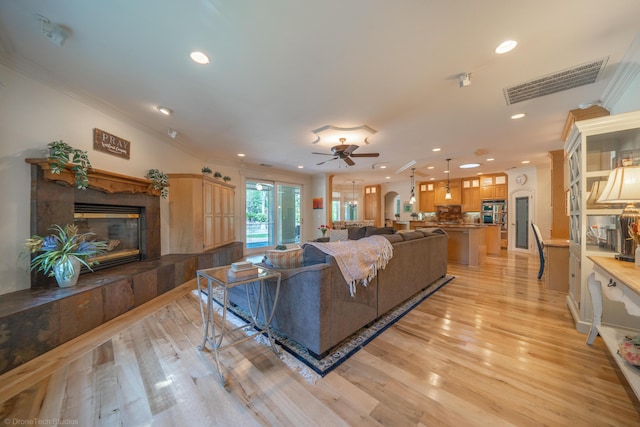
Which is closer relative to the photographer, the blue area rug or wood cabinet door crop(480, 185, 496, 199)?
the blue area rug

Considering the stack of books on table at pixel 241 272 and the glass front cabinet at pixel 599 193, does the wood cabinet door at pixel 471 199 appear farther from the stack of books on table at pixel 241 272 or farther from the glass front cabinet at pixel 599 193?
the stack of books on table at pixel 241 272

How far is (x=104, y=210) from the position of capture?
321 cm

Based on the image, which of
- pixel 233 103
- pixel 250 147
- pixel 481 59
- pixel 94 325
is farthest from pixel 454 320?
pixel 250 147

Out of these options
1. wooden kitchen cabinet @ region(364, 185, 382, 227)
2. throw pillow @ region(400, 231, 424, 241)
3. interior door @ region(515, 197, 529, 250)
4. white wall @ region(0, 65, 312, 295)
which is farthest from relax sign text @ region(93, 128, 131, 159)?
interior door @ region(515, 197, 529, 250)

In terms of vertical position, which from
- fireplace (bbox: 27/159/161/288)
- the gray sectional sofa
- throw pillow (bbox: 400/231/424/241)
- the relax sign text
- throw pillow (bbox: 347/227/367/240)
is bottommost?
the gray sectional sofa

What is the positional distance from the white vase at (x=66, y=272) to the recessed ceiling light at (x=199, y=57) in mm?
2457

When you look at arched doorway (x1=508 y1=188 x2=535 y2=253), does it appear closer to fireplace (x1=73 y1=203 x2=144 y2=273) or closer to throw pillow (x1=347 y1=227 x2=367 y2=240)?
throw pillow (x1=347 y1=227 x2=367 y2=240)

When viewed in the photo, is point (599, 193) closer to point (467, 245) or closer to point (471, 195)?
point (467, 245)

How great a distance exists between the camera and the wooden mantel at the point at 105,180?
2.41 metres

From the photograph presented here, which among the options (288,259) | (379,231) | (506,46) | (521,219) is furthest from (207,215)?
(521,219)

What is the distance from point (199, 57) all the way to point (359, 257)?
2.39 m

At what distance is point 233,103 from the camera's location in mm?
2924

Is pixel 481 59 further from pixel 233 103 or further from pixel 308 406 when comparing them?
pixel 308 406

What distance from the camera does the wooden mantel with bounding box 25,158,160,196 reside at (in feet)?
7.89
